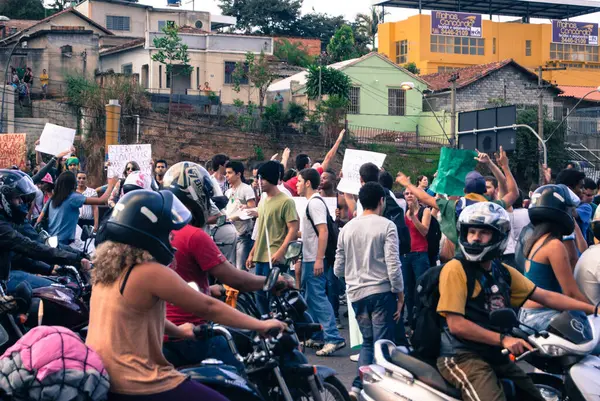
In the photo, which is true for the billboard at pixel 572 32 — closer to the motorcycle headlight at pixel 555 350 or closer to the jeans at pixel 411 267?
the jeans at pixel 411 267

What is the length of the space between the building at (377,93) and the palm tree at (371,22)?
20.0 m

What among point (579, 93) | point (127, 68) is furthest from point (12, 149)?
point (579, 93)

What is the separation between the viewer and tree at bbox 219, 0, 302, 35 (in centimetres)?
7506

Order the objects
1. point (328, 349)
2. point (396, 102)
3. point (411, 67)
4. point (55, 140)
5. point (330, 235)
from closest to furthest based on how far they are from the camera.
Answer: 1. point (328, 349)
2. point (330, 235)
3. point (55, 140)
4. point (396, 102)
5. point (411, 67)

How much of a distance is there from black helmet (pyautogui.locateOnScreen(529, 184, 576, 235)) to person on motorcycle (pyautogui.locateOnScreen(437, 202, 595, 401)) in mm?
972

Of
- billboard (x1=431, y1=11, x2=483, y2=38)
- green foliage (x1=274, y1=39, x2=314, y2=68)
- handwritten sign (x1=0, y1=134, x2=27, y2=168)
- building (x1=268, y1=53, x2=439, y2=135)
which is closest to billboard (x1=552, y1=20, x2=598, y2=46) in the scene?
billboard (x1=431, y1=11, x2=483, y2=38)

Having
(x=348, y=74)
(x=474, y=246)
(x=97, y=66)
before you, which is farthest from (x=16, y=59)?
(x=474, y=246)

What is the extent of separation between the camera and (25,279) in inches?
311

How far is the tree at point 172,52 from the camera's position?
52219 mm

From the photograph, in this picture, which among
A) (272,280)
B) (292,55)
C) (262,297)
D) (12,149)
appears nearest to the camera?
(272,280)

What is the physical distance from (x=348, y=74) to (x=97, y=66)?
50.7ft

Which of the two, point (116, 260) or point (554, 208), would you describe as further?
point (554, 208)

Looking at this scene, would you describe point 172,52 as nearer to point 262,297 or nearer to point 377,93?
point 377,93

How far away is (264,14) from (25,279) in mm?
69633
